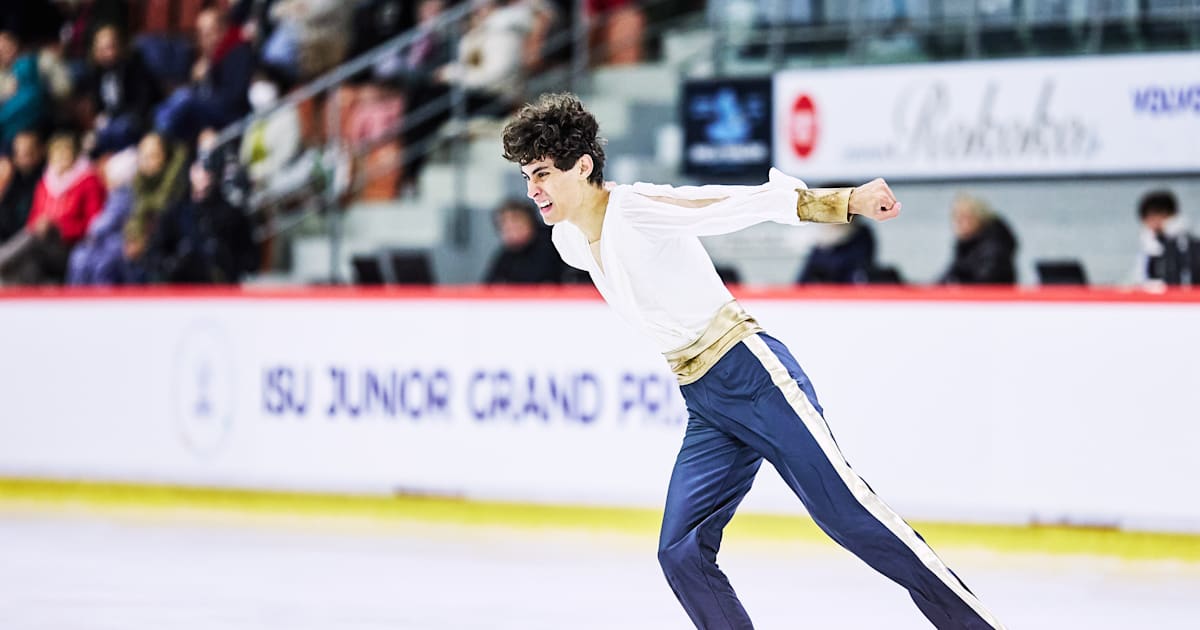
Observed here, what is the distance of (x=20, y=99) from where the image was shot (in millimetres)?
12914

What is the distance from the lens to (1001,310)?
7164mm

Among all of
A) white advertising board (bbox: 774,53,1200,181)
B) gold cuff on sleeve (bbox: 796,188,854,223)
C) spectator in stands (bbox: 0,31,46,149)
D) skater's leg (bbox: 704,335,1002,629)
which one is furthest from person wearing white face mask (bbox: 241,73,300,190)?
gold cuff on sleeve (bbox: 796,188,854,223)

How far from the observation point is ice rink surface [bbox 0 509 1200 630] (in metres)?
5.59

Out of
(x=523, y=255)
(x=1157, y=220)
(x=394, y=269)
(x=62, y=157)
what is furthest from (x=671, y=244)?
(x=62, y=157)

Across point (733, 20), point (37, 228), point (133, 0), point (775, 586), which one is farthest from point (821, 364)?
point (133, 0)

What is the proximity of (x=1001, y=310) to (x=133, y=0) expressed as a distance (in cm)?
884

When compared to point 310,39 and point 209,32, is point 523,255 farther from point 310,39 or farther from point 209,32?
point 209,32

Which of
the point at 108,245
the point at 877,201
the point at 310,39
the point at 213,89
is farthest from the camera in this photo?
the point at 310,39

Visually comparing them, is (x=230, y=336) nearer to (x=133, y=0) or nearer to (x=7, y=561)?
(x=7, y=561)

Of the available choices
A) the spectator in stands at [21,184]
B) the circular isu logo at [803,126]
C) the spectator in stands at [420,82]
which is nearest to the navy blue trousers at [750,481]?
the circular isu logo at [803,126]

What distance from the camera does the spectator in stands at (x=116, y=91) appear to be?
12219 mm

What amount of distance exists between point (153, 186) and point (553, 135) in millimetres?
7124

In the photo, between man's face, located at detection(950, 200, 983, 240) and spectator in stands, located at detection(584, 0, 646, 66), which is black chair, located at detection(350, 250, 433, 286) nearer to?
spectator in stands, located at detection(584, 0, 646, 66)

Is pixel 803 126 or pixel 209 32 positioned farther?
pixel 209 32
